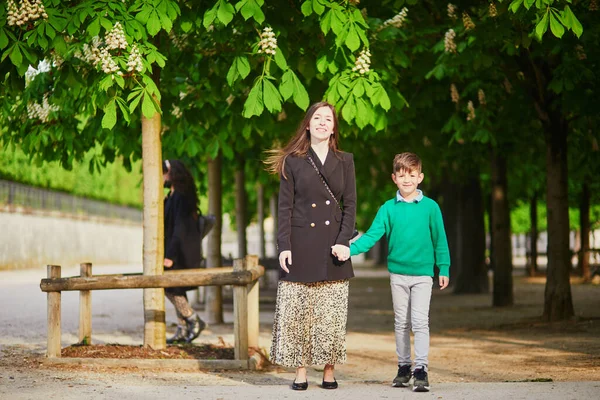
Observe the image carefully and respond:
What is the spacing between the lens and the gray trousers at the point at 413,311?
23.2ft

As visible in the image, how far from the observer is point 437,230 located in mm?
7141

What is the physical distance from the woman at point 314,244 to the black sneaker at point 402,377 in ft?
1.38

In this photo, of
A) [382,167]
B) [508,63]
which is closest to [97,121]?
[508,63]

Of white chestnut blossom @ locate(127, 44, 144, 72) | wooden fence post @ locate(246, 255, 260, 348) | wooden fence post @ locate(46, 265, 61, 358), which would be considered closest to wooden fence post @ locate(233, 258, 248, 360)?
wooden fence post @ locate(246, 255, 260, 348)

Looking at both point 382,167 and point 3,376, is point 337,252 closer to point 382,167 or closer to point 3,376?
point 3,376

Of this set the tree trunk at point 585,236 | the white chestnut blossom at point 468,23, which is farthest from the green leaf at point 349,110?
the tree trunk at point 585,236

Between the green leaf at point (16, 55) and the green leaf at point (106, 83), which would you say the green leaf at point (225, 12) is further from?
the green leaf at point (16, 55)

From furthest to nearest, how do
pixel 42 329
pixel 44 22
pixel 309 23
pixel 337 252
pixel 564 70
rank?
pixel 42 329
pixel 564 70
pixel 309 23
pixel 44 22
pixel 337 252

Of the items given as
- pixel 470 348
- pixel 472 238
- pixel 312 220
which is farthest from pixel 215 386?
pixel 472 238

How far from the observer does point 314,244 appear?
7008 mm

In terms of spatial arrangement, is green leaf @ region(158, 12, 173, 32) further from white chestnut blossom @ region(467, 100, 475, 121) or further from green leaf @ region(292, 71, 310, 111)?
white chestnut blossom @ region(467, 100, 475, 121)

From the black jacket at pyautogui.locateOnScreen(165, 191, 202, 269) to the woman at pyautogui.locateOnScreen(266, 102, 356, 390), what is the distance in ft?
14.9

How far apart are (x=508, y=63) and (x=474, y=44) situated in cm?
307

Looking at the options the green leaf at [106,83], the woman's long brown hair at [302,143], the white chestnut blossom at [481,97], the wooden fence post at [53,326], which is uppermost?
the white chestnut blossom at [481,97]
